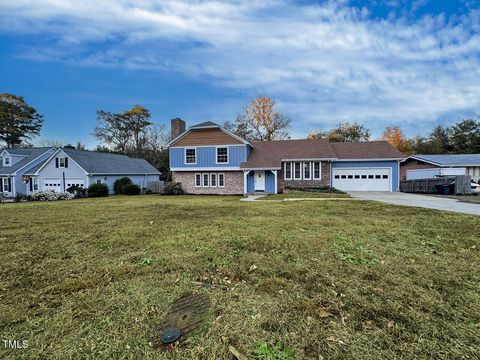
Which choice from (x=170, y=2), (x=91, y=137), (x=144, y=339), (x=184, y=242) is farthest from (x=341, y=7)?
(x=91, y=137)

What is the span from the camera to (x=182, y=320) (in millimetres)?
2613

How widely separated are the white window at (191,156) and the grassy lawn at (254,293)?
1782 cm

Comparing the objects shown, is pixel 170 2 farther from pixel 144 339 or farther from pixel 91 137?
pixel 91 137

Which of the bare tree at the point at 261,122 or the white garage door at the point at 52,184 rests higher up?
the bare tree at the point at 261,122

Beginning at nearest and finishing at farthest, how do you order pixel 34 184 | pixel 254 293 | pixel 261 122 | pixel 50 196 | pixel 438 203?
pixel 254 293
pixel 438 203
pixel 50 196
pixel 34 184
pixel 261 122

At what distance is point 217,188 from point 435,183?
18534mm

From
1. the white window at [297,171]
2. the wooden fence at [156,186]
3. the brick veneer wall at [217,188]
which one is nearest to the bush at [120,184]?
the wooden fence at [156,186]

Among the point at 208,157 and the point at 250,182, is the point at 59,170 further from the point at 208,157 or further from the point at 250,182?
the point at 250,182

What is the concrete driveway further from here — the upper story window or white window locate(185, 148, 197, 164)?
the upper story window

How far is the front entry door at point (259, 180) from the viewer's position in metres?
22.3

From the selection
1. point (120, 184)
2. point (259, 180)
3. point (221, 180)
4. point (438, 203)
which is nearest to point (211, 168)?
point (221, 180)

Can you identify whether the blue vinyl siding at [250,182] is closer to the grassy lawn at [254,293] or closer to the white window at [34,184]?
the grassy lawn at [254,293]

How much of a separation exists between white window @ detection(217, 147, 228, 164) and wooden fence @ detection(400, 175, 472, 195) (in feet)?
55.2

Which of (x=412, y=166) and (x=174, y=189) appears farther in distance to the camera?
(x=412, y=166)
